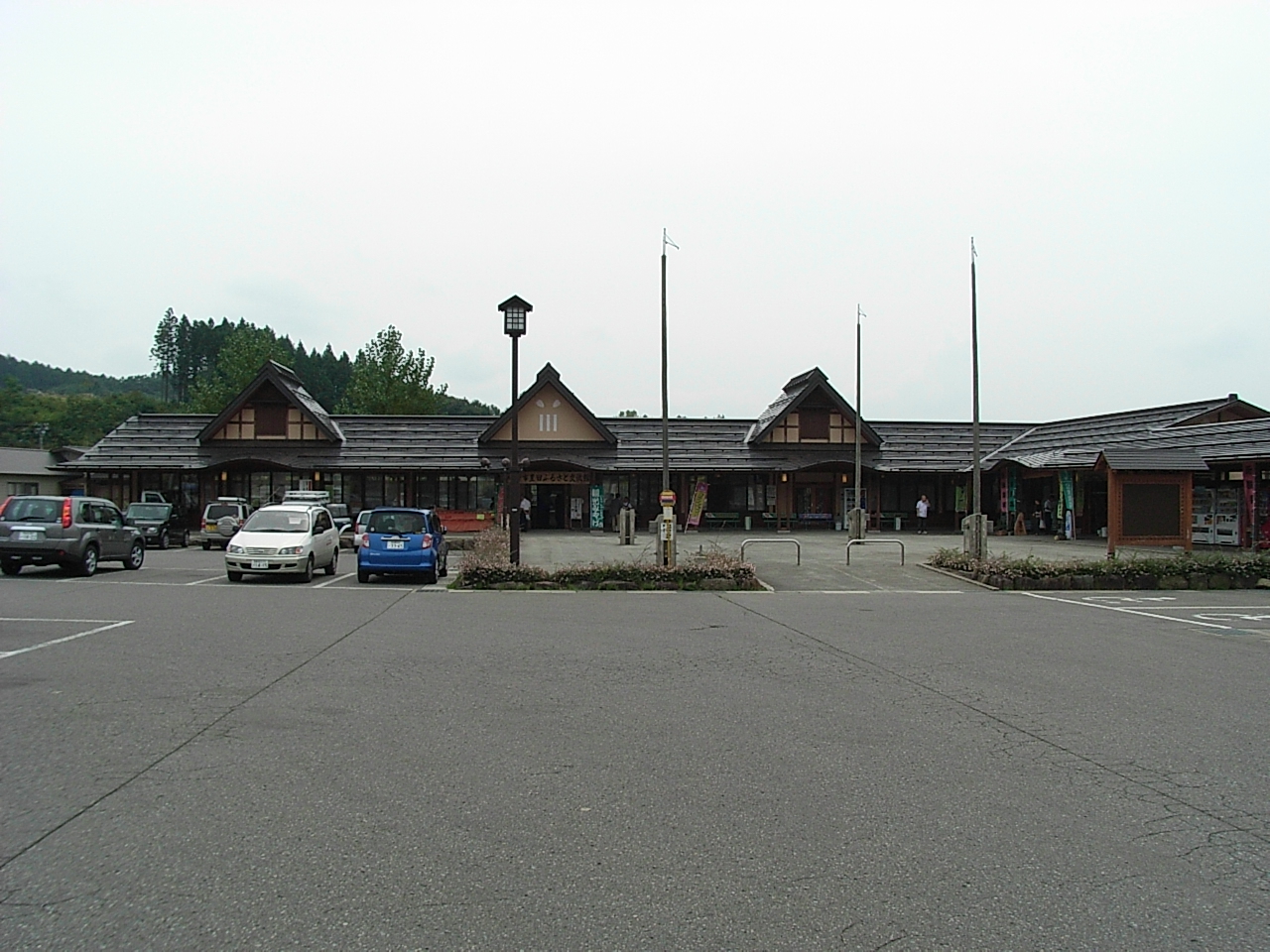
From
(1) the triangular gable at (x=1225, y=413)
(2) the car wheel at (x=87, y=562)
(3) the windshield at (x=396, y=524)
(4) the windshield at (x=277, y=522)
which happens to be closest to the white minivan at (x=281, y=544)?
(4) the windshield at (x=277, y=522)

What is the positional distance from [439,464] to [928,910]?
37.2 meters

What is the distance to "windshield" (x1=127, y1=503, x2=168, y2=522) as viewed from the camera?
3169 cm

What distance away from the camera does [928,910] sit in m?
4.03

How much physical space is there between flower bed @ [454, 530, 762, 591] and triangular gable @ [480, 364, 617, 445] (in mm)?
21736

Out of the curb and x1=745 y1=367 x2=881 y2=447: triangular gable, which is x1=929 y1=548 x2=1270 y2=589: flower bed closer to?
the curb

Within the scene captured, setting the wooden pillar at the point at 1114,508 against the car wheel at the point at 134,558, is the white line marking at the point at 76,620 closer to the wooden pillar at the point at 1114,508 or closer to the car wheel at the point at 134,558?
the car wheel at the point at 134,558

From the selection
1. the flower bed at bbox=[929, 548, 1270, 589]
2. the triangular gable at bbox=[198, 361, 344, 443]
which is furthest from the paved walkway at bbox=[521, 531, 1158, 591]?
the triangular gable at bbox=[198, 361, 344, 443]

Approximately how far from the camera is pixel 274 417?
4125 centimetres

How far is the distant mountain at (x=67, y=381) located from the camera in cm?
13500

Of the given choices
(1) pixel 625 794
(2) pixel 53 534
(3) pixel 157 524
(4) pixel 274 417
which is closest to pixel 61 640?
(1) pixel 625 794

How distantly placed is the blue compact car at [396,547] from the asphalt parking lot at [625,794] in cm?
861

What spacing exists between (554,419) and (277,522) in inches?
864

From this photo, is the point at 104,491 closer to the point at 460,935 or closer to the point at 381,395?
the point at 381,395

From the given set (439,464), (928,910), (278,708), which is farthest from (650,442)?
(928,910)
